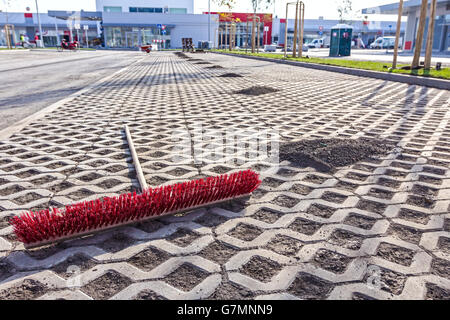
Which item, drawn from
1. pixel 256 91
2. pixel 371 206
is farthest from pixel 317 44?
pixel 371 206

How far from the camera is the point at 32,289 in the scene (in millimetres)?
1928

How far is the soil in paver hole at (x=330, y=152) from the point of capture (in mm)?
3855

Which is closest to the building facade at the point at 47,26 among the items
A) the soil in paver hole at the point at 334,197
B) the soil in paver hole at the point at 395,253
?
the soil in paver hole at the point at 334,197

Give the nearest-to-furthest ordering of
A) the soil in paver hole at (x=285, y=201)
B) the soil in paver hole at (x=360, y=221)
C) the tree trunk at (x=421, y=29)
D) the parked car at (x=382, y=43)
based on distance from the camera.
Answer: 1. the soil in paver hole at (x=360, y=221)
2. the soil in paver hole at (x=285, y=201)
3. the tree trunk at (x=421, y=29)
4. the parked car at (x=382, y=43)

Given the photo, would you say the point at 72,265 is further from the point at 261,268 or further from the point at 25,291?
the point at 261,268

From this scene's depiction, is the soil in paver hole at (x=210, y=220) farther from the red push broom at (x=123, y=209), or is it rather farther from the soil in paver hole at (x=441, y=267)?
the soil in paver hole at (x=441, y=267)

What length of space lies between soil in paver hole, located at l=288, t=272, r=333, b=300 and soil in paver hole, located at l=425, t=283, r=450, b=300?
19.2 inches

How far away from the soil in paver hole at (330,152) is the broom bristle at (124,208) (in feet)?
3.48

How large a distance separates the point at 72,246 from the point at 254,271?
1.17m

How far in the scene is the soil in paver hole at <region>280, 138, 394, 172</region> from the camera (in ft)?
12.6

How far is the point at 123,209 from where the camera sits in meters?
→ 2.51

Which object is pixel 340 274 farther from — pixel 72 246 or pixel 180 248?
pixel 72 246

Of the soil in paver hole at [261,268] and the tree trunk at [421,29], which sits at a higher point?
the tree trunk at [421,29]

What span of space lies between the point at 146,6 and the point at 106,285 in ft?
269
